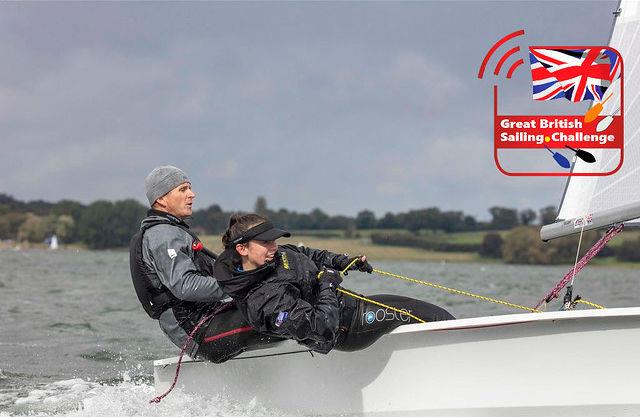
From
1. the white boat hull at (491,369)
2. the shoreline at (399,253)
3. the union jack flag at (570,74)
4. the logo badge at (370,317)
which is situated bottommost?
the shoreline at (399,253)

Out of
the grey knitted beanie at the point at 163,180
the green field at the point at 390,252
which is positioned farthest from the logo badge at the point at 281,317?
the green field at the point at 390,252

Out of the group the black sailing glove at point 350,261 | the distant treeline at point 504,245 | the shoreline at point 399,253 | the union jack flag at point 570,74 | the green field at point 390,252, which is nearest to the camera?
the black sailing glove at point 350,261

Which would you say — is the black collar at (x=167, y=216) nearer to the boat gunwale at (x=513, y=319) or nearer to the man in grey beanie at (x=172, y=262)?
the man in grey beanie at (x=172, y=262)

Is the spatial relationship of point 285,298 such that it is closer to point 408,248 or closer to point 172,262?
point 172,262

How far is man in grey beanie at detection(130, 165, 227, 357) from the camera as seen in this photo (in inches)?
160

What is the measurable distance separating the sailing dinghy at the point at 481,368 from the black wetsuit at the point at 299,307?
0.13m

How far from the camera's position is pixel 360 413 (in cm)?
423

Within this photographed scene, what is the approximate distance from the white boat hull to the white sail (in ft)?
3.29

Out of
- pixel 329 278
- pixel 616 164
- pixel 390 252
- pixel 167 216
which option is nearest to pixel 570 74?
pixel 616 164

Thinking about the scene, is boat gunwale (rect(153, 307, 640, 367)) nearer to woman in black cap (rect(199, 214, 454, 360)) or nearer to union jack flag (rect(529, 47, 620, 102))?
woman in black cap (rect(199, 214, 454, 360))

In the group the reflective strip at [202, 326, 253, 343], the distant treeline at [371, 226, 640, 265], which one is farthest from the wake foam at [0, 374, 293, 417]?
the distant treeline at [371, 226, 640, 265]

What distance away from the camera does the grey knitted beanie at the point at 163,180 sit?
4391 millimetres

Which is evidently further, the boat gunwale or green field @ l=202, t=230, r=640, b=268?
green field @ l=202, t=230, r=640, b=268

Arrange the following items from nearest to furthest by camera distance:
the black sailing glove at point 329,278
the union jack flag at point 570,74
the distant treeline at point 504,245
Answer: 1. the black sailing glove at point 329,278
2. the union jack flag at point 570,74
3. the distant treeline at point 504,245
